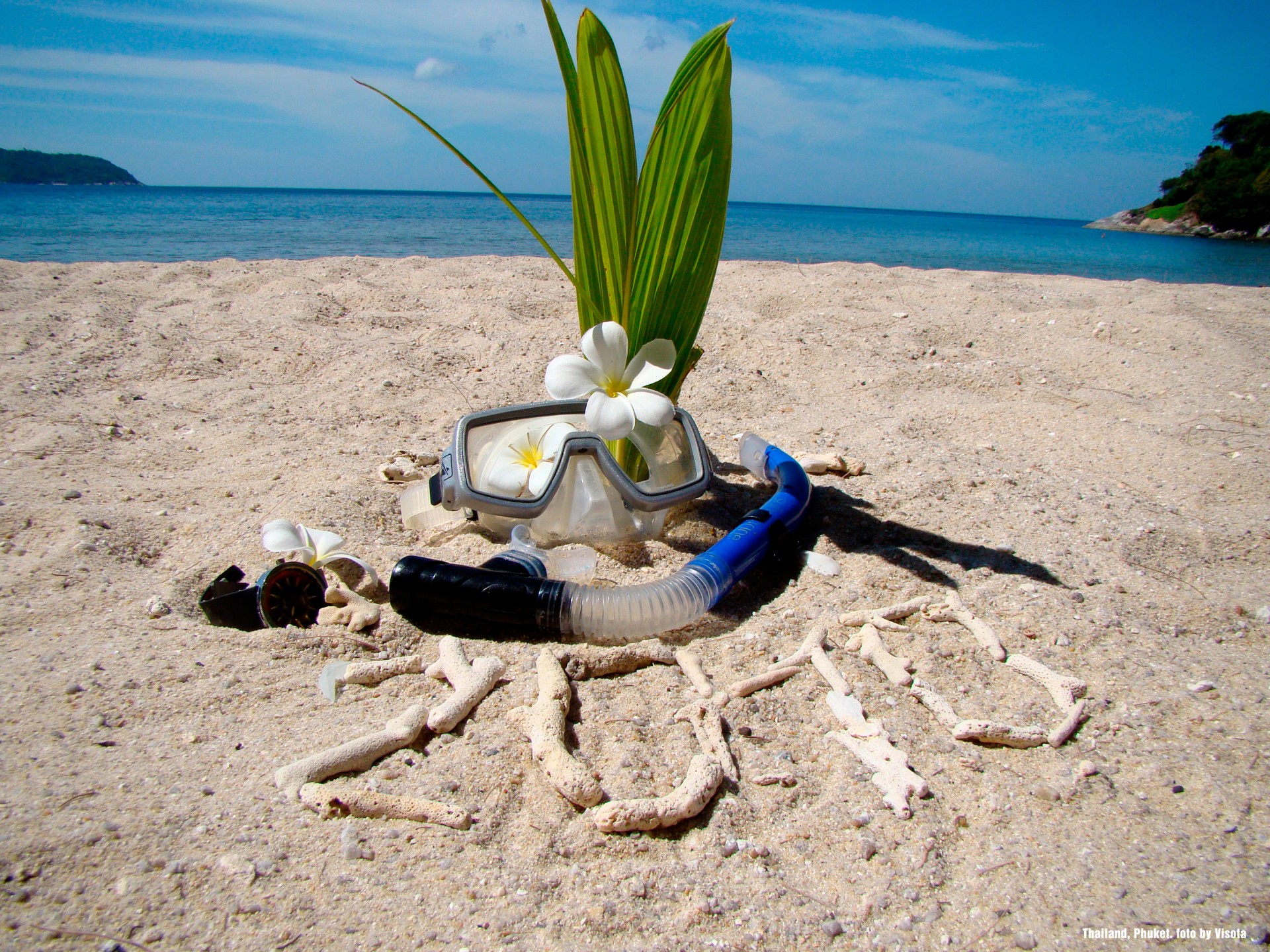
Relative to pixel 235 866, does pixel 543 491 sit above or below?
above

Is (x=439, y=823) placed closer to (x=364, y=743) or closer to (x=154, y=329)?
(x=364, y=743)

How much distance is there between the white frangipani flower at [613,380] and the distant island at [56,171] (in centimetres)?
5097

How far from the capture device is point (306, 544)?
1.41 m

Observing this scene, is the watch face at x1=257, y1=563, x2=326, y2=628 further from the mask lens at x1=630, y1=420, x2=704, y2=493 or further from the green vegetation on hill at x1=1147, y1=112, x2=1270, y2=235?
the green vegetation on hill at x1=1147, y1=112, x2=1270, y2=235

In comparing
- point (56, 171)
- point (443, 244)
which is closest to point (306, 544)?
point (443, 244)

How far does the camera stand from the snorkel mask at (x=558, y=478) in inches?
59.1

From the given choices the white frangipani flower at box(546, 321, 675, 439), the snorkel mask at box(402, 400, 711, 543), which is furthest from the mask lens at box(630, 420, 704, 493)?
the white frangipani flower at box(546, 321, 675, 439)

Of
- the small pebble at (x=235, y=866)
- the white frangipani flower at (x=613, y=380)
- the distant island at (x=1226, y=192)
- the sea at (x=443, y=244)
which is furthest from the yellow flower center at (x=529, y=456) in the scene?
the distant island at (x=1226, y=192)

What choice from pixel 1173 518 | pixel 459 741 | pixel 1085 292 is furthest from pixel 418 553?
pixel 1085 292

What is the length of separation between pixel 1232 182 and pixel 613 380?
24.7m

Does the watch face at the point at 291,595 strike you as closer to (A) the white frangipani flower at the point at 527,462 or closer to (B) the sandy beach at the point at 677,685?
(B) the sandy beach at the point at 677,685

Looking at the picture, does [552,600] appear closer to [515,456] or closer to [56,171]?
[515,456]

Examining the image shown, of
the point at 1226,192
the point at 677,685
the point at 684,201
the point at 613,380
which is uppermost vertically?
the point at 1226,192

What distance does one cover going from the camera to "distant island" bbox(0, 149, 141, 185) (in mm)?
37250
